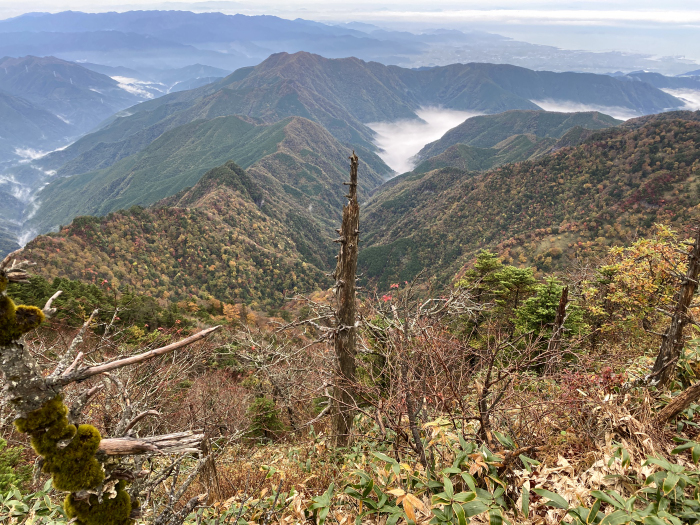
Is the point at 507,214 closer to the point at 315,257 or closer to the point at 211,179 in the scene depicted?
the point at 315,257

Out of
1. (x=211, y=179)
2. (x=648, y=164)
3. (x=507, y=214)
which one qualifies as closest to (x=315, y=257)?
(x=211, y=179)

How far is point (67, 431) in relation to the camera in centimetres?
202

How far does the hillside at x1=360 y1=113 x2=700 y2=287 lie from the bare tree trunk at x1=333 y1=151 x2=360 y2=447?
2643 inches

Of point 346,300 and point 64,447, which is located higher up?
point 64,447

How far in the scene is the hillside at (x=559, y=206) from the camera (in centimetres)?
7344

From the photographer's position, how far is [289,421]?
1540 centimetres

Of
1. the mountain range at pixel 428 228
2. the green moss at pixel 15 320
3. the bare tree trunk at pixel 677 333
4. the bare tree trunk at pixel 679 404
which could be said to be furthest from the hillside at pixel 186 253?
the green moss at pixel 15 320

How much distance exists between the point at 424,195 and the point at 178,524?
17895 cm

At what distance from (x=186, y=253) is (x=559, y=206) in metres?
108

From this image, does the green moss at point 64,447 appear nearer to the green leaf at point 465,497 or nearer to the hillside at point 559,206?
the green leaf at point 465,497

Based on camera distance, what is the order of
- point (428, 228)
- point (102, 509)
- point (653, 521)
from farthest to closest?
point (428, 228) < point (653, 521) < point (102, 509)

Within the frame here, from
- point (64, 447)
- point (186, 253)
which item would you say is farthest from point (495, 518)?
point (186, 253)

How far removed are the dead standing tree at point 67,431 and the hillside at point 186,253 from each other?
193ft

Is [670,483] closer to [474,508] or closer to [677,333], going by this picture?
[474,508]
